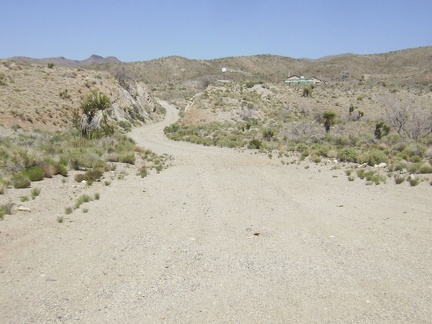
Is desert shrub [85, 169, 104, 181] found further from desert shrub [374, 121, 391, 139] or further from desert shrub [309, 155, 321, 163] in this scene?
desert shrub [374, 121, 391, 139]

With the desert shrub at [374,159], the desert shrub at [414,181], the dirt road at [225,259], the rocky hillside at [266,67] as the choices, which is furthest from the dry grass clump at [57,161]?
the rocky hillside at [266,67]

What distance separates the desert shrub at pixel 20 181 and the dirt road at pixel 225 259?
2.87 m

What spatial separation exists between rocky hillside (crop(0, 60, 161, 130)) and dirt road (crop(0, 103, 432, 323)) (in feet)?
87.9

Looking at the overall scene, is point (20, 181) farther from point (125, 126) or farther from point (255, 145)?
point (125, 126)

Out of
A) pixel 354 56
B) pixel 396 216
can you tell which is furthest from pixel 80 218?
pixel 354 56

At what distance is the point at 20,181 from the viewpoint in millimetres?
14062

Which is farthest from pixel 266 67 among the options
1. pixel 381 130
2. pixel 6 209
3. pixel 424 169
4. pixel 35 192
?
pixel 6 209

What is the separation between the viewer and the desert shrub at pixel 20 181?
14.0 metres

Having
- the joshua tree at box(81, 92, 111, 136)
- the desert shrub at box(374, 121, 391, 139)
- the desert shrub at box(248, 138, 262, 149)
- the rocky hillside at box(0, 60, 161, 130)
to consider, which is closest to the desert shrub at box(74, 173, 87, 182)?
the joshua tree at box(81, 92, 111, 136)

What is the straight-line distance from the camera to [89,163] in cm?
1894

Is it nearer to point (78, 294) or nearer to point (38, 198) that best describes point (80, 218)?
point (38, 198)

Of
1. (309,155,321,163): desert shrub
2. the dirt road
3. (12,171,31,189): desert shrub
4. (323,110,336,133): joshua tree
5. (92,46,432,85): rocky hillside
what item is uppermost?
(92,46,432,85): rocky hillside

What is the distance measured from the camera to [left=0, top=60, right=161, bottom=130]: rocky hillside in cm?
3706

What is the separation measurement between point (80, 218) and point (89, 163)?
800 cm
